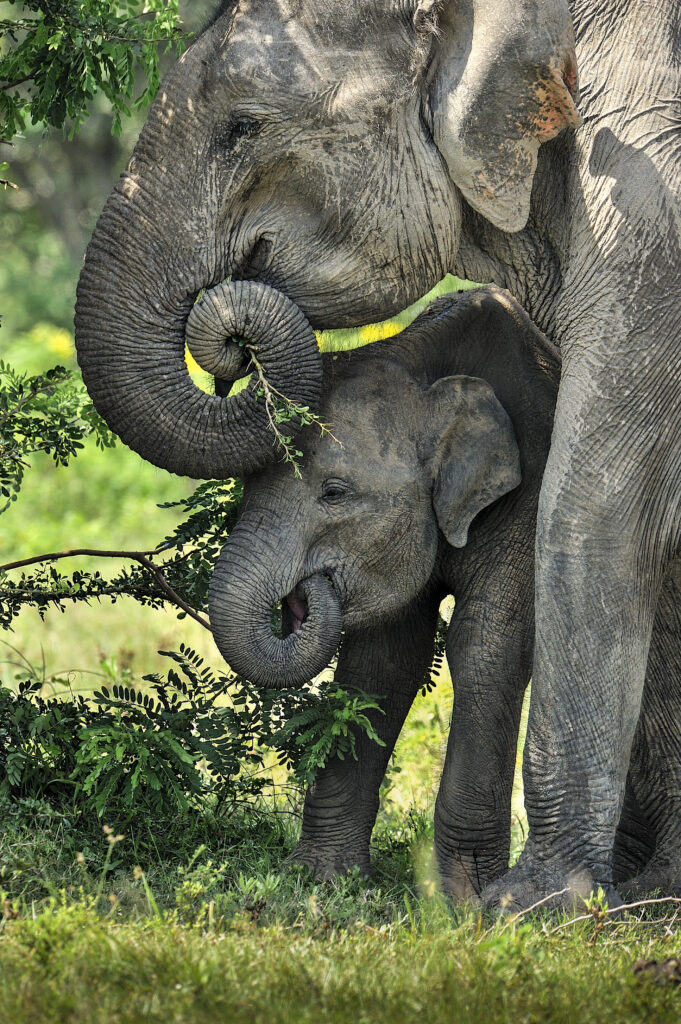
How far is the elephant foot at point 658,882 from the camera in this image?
5.79 metres

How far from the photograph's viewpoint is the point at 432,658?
21.0ft

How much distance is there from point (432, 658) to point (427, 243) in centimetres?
190

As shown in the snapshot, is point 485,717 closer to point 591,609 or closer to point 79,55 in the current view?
point 591,609

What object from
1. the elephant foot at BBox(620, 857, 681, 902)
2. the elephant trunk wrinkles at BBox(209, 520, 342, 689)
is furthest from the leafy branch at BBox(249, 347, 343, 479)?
the elephant foot at BBox(620, 857, 681, 902)

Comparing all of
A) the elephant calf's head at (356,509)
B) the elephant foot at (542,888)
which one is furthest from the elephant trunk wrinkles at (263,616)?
the elephant foot at (542,888)

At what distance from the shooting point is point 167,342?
509 cm

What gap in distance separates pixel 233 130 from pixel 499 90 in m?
0.90

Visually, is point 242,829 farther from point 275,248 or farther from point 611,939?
point 275,248

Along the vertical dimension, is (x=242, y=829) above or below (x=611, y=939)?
above

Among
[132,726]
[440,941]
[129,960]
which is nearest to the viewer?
[129,960]

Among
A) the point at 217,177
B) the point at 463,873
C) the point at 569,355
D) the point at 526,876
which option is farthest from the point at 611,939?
the point at 217,177

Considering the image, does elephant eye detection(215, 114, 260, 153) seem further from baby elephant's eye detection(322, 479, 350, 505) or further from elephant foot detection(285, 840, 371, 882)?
elephant foot detection(285, 840, 371, 882)

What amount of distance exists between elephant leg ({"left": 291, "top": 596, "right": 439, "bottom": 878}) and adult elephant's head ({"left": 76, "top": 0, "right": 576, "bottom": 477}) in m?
1.36

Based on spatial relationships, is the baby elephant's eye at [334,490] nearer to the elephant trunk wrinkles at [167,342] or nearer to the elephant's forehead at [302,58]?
the elephant trunk wrinkles at [167,342]
